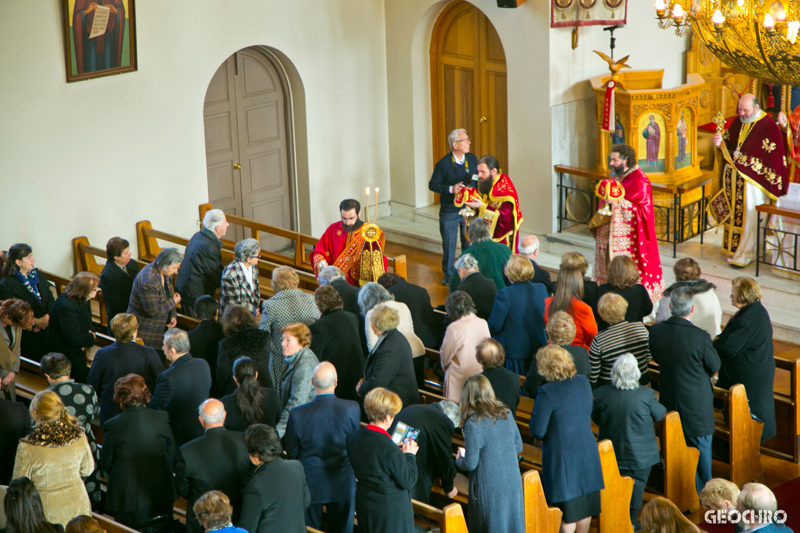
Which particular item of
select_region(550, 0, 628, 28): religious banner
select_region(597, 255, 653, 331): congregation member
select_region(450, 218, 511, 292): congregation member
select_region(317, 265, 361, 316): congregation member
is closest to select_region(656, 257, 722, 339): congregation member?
select_region(597, 255, 653, 331): congregation member

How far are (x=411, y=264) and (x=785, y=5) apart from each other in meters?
7.50

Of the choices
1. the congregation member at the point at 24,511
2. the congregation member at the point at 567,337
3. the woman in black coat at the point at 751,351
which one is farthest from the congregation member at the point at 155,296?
the woman in black coat at the point at 751,351

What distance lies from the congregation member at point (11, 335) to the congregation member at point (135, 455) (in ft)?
4.92

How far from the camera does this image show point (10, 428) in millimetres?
5590

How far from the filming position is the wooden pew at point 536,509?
5.27m

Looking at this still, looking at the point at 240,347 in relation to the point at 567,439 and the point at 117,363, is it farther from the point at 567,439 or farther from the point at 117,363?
Answer: the point at 567,439

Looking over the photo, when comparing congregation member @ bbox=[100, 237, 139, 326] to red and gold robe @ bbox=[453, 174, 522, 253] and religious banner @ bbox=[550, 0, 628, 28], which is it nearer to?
red and gold robe @ bbox=[453, 174, 522, 253]

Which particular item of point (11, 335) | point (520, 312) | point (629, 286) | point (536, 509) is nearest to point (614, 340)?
point (629, 286)

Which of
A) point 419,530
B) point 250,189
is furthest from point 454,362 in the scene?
point 250,189

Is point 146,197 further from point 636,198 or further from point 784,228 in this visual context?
point 784,228

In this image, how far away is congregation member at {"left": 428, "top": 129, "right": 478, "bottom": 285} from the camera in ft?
33.5

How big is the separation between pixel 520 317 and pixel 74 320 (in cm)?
322

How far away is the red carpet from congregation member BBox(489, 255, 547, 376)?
1.72 m

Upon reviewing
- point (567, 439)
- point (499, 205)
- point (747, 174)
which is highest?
point (747, 174)
